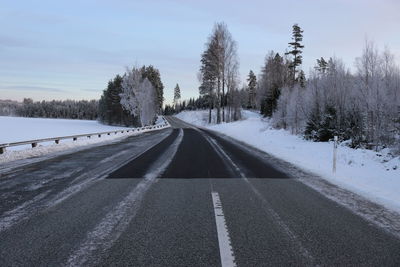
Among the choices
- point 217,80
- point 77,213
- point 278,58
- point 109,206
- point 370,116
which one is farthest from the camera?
point 278,58

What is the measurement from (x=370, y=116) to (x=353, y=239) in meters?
12.3

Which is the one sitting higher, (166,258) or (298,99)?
(298,99)

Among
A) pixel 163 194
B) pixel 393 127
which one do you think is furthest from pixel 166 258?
pixel 393 127

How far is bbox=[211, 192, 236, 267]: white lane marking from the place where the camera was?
3.89 metres

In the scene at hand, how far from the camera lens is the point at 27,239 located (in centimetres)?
452

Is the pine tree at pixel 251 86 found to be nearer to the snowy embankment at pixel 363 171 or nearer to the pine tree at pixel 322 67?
the pine tree at pixel 322 67

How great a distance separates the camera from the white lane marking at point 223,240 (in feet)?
12.8

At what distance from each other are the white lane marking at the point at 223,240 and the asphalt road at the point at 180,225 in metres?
0.01

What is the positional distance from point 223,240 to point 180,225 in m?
0.90

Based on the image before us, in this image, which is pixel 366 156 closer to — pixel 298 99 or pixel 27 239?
pixel 27 239

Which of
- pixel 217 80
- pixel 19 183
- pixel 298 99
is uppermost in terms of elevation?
pixel 217 80

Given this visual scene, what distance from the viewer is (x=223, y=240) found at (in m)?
4.54

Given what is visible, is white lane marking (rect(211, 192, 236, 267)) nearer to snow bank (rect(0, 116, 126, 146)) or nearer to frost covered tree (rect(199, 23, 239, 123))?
snow bank (rect(0, 116, 126, 146))

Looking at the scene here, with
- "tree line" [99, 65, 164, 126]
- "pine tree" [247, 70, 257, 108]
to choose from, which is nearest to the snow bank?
"tree line" [99, 65, 164, 126]
